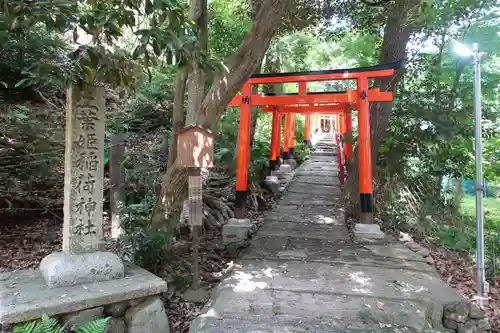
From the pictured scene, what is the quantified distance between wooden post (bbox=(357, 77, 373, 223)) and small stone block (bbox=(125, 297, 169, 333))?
14.9ft

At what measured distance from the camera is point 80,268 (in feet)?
11.9

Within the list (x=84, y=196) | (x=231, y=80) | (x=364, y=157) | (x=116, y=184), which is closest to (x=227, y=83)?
(x=231, y=80)

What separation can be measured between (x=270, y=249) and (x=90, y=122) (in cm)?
350

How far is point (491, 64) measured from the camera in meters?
10.9

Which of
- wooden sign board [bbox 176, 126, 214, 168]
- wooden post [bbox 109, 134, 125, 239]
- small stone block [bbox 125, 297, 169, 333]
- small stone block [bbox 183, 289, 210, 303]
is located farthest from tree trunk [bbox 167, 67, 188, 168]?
small stone block [bbox 125, 297, 169, 333]

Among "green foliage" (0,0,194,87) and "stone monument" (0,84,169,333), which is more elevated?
"green foliage" (0,0,194,87)

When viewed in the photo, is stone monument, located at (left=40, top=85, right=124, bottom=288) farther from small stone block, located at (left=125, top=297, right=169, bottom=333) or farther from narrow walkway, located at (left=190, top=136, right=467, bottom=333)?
narrow walkway, located at (left=190, top=136, right=467, bottom=333)

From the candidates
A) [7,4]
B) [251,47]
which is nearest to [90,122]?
[7,4]

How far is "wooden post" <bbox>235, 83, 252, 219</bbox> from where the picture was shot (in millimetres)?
7352

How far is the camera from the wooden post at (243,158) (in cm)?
735

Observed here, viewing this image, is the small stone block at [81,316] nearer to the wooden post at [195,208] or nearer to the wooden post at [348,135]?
the wooden post at [195,208]

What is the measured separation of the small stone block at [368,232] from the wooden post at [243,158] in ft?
6.85

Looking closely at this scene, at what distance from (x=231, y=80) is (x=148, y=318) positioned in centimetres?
271

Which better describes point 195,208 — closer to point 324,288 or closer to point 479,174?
point 324,288
